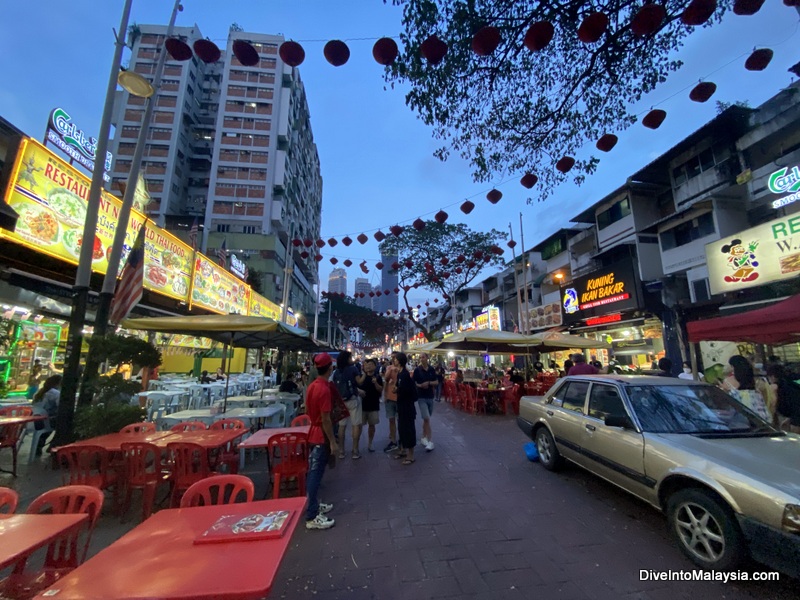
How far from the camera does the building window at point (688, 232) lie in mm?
13695

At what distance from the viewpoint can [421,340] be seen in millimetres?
55125

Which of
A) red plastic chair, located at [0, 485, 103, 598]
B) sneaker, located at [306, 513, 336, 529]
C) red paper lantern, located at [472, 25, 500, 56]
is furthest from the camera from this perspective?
sneaker, located at [306, 513, 336, 529]

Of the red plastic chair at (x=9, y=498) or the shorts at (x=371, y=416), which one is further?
the shorts at (x=371, y=416)

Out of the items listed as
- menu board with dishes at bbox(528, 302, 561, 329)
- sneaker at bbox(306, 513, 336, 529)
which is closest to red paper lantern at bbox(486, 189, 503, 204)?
sneaker at bbox(306, 513, 336, 529)

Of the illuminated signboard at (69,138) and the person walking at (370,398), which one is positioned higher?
the illuminated signboard at (69,138)

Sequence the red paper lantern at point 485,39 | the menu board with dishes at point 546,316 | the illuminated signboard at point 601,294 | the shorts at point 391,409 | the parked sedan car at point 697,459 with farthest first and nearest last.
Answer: the menu board with dishes at point 546,316
the illuminated signboard at point 601,294
the shorts at point 391,409
the red paper lantern at point 485,39
the parked sedan car at point 697,459

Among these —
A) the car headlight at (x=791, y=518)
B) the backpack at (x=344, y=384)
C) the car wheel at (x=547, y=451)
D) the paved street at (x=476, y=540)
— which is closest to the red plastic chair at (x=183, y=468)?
the paved street at (x=476, y=540)

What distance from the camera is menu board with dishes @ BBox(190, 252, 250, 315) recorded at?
13.5 meters

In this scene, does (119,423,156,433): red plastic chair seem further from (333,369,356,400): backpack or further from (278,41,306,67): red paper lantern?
(278,41,306,67): red paper lantern

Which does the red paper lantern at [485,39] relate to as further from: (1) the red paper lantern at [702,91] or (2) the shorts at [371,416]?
(2) the shorts at [371,416]

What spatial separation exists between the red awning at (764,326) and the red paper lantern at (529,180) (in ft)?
13.2

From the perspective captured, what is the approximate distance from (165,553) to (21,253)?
866cm

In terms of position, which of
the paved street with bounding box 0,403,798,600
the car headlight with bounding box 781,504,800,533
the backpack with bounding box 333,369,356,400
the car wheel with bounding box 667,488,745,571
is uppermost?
the backpack with bounding box 333,369,356,400

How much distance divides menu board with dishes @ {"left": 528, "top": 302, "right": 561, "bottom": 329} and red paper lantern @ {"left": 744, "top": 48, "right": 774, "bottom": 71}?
19.0 m
